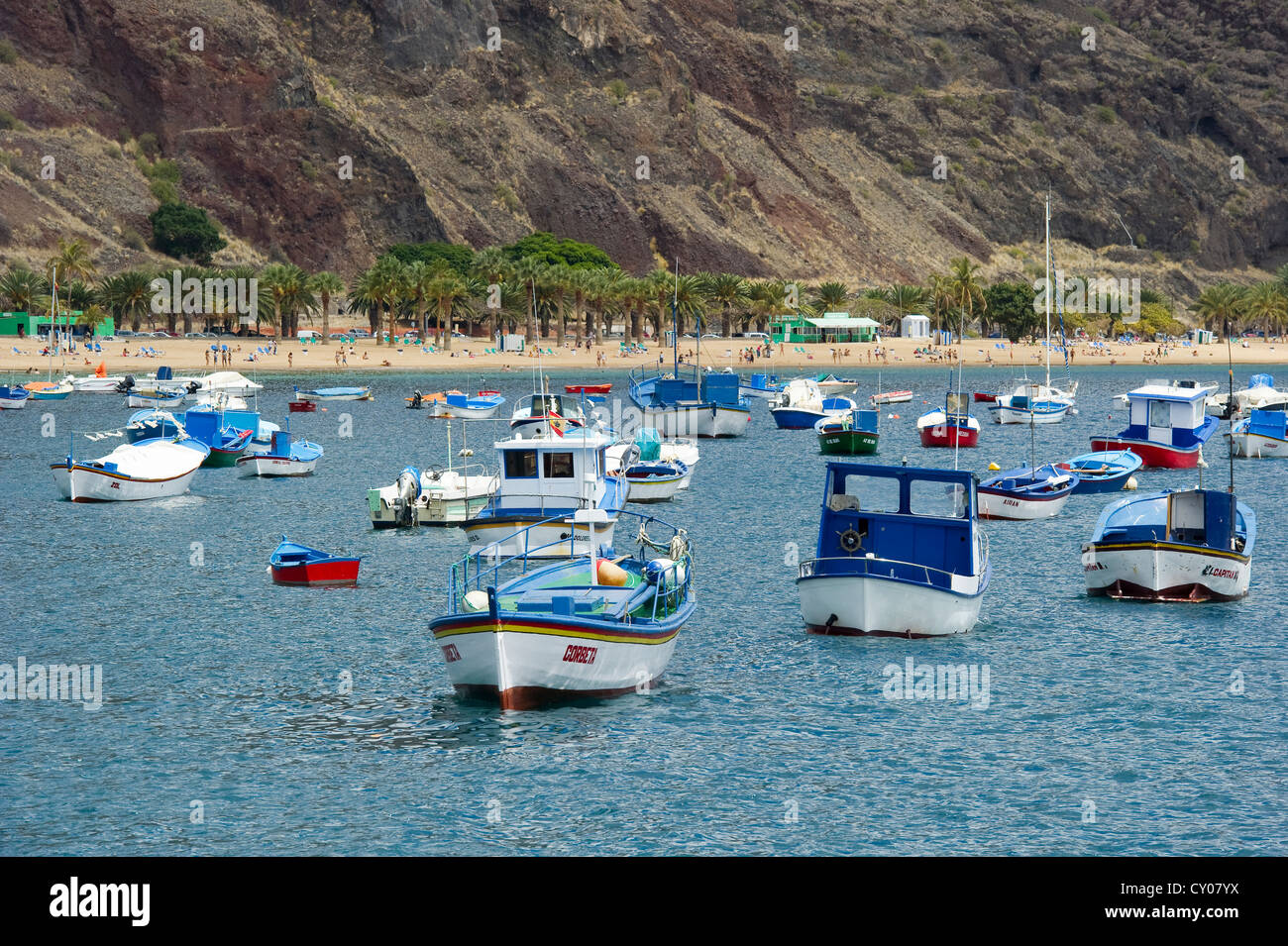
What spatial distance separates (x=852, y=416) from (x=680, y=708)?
68077 mm

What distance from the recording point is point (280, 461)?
81.6m

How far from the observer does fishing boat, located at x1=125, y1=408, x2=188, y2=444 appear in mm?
85125

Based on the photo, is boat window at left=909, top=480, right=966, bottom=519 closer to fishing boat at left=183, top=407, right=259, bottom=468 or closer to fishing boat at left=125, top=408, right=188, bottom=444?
fishing boat at left=125, top=408, right=188, bottom=444

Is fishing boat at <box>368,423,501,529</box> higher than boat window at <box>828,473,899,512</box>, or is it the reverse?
boat window at <box>828,473,899,512</box>

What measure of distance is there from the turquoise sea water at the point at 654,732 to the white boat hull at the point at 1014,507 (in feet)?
27.4

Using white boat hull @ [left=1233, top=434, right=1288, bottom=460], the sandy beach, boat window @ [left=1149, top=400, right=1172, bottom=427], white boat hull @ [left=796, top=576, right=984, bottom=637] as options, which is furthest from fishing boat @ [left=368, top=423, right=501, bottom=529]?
the sandy beach

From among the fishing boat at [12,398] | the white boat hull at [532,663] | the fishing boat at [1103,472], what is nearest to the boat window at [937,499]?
the white boat hull at [532,663]

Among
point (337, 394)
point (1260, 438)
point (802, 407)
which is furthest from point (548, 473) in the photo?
point (337, 394)

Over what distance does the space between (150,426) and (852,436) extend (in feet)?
141

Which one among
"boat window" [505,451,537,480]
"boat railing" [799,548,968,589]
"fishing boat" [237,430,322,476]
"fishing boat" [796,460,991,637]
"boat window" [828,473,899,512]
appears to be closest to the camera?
"boat railing" [799,548,968,589]

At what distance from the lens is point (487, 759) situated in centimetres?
2862

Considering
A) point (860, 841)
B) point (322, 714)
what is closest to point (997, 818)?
point (860, 841)

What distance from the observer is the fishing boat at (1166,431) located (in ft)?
264
